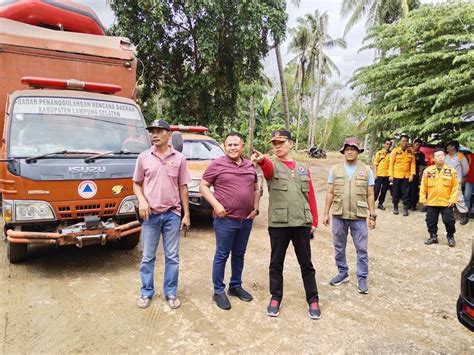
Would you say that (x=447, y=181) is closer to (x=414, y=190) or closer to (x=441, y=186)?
(x=441, y=186)

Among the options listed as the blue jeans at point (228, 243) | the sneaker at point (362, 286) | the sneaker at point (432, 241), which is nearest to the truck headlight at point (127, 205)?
the blue jeans at point (228, 243)

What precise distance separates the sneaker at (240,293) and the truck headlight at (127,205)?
1547 millimetres

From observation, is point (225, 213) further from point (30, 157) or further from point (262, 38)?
point (262, 38)

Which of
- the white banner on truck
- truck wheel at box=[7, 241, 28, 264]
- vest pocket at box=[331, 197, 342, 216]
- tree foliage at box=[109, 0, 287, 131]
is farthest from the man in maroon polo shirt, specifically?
tree foliage at box=[109, 0, 287, 131]

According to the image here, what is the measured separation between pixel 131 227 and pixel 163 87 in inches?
389

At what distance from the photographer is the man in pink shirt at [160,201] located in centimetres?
363

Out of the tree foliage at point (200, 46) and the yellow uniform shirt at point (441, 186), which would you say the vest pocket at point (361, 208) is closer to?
the yellow uniform shirt at point (441, 186)

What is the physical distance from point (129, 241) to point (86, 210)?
116 cm

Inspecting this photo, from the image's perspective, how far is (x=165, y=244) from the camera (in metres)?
3.74

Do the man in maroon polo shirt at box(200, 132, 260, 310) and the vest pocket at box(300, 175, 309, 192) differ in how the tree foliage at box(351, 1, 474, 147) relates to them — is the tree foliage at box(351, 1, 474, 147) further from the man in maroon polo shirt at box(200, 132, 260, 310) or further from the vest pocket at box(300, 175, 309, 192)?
the man in maroon polo shirt at box(200, 132, 260, 310)

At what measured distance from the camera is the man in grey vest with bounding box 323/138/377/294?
13.7 feet

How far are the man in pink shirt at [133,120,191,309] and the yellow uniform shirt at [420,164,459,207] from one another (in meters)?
4.46

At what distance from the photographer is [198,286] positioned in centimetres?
427

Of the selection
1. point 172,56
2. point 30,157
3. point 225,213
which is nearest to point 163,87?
point 172,56
